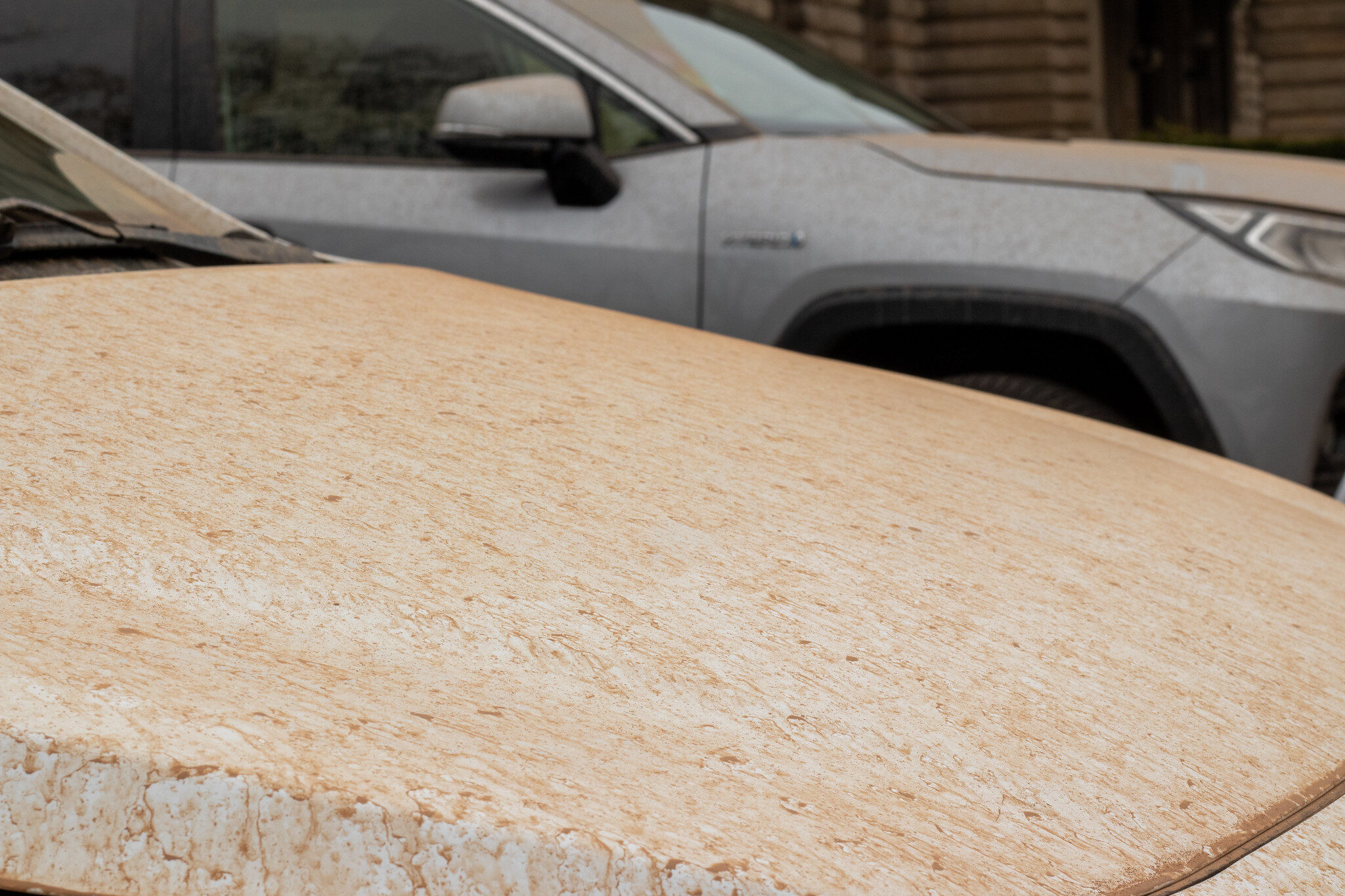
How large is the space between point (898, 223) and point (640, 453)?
1.86 m

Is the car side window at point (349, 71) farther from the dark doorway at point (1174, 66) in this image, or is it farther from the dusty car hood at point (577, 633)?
the dark doorway at point (1174, 66)

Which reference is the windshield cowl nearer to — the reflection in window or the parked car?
the parked car

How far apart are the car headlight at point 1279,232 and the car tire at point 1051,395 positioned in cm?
44

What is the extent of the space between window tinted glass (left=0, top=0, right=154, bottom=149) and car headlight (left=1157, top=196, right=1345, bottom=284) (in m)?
2.51

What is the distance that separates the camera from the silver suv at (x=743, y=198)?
2662 mm

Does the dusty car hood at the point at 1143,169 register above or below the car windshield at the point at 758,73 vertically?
below

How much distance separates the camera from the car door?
2.94m

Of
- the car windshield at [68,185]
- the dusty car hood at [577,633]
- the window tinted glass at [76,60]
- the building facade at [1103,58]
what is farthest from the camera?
the building facade at [1103,58]

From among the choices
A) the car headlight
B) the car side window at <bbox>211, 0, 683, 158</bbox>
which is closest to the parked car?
the car headlight

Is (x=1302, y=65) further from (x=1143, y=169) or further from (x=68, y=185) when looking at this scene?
(x=68, y=185)

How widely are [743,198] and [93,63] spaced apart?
169cm

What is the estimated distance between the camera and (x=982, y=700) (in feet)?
2.68

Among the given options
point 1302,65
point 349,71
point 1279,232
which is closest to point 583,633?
point 1279,232

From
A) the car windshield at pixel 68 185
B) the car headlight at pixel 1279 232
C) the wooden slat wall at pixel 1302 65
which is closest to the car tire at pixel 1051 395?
the car headlight at pixel 1279 232
